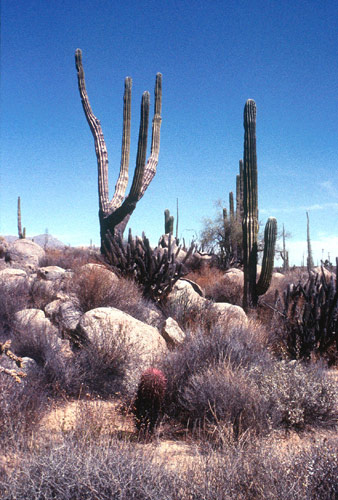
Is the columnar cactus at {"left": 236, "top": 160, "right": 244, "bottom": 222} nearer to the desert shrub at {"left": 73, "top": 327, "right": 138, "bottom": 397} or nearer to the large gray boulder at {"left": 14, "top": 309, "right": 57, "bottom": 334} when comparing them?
the large gray boulder at {"left": 14, "top": 309, "right": 57, "bottom": 334}

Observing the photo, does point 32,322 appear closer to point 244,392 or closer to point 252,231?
point 244,392

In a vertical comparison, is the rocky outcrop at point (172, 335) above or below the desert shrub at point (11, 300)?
below

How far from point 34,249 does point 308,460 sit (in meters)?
14.2

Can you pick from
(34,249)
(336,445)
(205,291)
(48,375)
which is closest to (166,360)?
(48,375)

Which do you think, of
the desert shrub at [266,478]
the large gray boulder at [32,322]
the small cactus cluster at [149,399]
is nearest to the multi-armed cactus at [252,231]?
the large gray boulder at [32,322]

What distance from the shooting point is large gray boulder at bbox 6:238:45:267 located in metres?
15.3

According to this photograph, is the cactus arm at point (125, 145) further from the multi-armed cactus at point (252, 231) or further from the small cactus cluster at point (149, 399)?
the small cactus cluster at point (149, 399)

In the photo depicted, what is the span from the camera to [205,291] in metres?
13.2

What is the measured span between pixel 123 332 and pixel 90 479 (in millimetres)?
4291

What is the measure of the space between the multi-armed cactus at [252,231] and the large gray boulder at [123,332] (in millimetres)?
4110

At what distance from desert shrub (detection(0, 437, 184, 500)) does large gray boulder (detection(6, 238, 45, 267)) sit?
1208cm

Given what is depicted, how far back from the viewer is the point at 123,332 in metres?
7.55

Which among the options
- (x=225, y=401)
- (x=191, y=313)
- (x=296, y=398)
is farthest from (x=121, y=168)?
(x=225, y=401)

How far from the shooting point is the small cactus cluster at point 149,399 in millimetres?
5109
